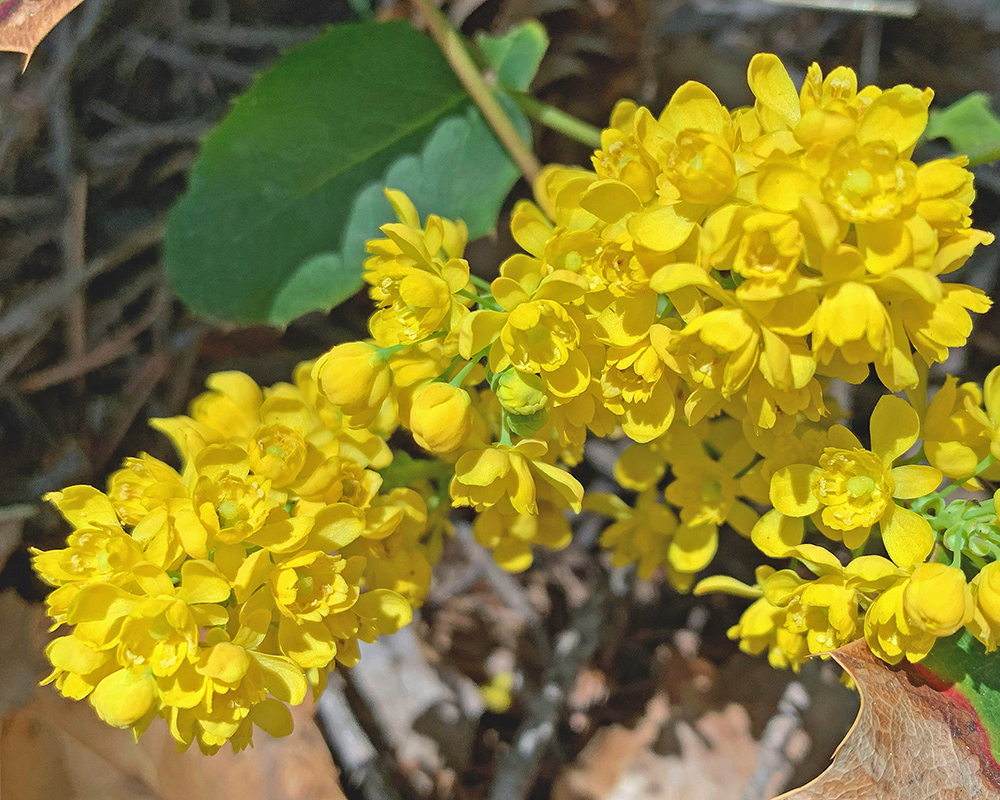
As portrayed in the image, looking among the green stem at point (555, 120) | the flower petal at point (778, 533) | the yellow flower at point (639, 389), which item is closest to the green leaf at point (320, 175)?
the green stem at point (555, 120)

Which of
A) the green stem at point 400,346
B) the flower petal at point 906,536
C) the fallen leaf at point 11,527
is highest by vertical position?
the green stem at point 400,346

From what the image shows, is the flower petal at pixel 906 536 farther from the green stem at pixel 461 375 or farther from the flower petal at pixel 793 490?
the green stem at pixel 461 375

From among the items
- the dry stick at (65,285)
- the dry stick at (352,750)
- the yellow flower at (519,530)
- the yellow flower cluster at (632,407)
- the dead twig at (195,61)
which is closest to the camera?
the yellow flower cluster at (632,407)

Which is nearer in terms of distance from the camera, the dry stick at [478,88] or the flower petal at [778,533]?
the flower petal at [778,533]

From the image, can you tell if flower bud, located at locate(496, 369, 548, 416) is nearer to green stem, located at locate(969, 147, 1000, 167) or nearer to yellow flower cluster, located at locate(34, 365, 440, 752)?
yellow flower cluster, located at locate(34, 365, 440, 752)

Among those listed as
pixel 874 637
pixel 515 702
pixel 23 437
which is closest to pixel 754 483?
pixel 874 637

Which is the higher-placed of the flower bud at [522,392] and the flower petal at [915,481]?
the flower bud at [522,392]
